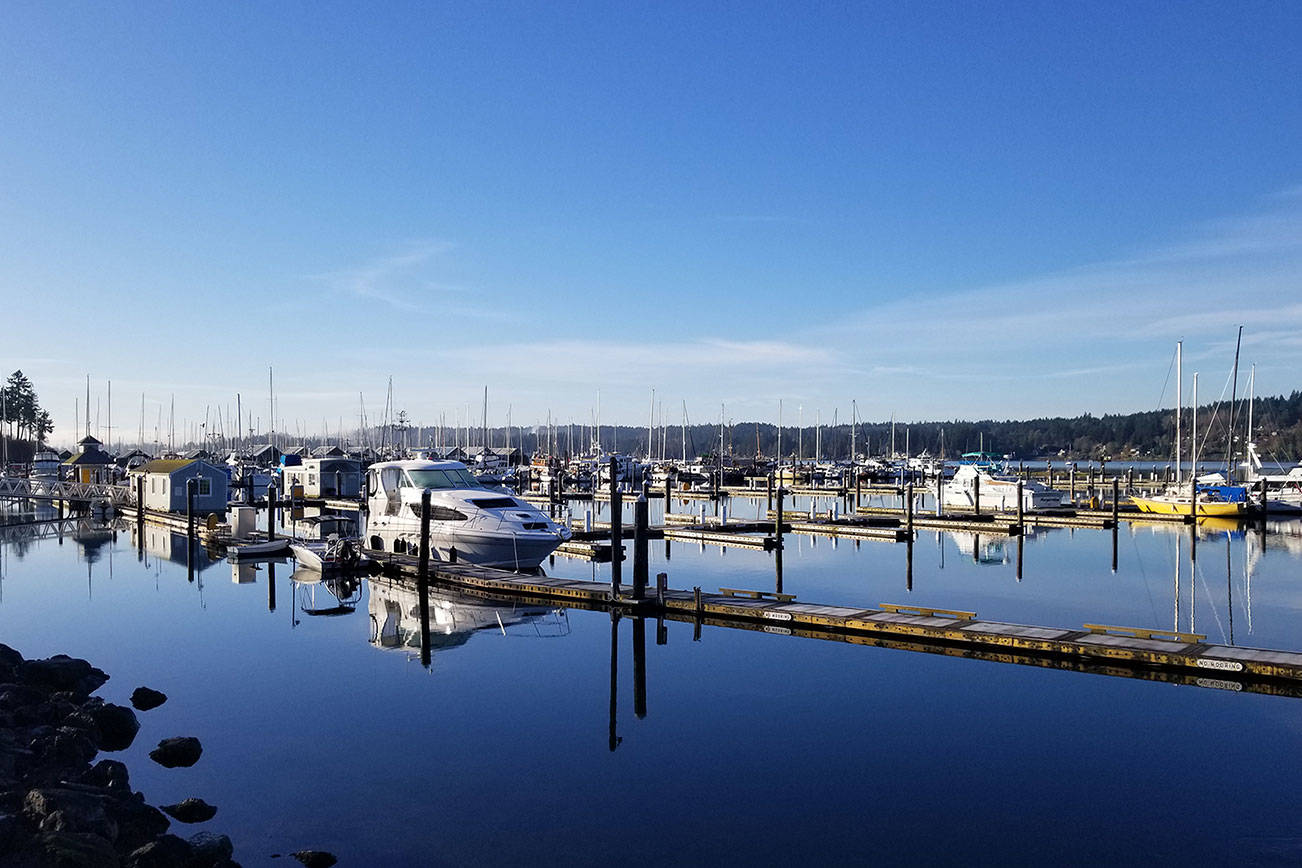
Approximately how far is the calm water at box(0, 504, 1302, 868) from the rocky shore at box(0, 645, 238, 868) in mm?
494

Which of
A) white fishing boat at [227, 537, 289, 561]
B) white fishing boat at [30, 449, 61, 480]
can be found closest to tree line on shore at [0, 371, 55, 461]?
white fishing boat at [30, 449, 61, 480]

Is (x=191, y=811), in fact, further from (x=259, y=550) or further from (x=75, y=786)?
(x=259, y=550)

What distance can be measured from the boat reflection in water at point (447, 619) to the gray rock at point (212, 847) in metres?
10.7

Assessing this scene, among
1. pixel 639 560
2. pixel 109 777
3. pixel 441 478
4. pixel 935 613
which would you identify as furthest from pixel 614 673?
pixel 441 478

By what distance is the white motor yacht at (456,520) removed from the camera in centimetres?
3045

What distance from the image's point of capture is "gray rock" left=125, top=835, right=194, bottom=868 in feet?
31.8

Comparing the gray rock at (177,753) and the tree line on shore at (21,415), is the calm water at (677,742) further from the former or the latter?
the tree line on shore at (21,415)

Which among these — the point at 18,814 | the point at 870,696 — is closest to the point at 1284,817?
the point at 870,696

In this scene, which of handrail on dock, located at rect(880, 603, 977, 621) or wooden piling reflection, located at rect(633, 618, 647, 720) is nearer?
wooden piling reflection, located at rect(633, 618, 647, 720)

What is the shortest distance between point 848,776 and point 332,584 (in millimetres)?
22308

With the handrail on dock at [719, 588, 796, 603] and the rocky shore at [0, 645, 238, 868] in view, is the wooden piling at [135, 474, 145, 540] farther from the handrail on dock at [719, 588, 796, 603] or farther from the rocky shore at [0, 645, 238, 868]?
the handrail on dock at [719, 588, 796, 603]

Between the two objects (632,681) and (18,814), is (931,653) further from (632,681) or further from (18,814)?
(18,814)

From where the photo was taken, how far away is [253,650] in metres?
21.7

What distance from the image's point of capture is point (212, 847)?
10.4 m
